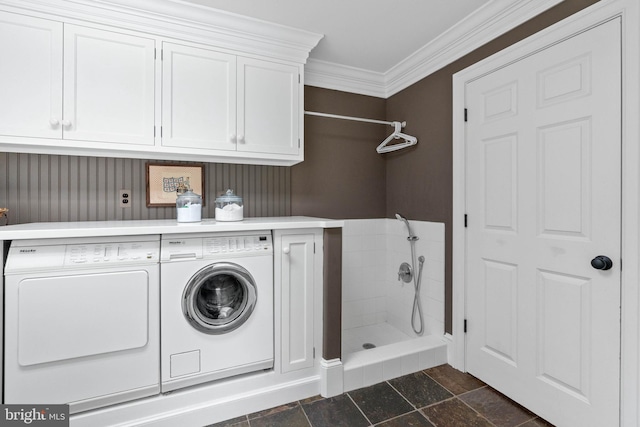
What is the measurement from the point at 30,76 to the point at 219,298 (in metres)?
1.61

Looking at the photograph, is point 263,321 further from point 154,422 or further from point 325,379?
point 154,422

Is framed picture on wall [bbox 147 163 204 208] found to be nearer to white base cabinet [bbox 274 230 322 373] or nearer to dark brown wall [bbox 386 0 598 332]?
white base cabinet [bbox 274 230 322 373]

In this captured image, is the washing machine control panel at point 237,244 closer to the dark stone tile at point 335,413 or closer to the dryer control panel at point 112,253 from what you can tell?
the dryer control panel at point 112,253

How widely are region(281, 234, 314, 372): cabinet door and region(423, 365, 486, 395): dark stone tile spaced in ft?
3.02

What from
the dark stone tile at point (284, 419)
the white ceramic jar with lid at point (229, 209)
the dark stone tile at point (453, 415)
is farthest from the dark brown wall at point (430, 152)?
the white ceramic jar with lid at point (229, 209)

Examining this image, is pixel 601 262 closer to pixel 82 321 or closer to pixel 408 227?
pixel 408 227

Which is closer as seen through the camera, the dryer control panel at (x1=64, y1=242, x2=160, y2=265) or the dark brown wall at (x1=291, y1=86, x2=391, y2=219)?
the dryer control panel at (x1=64, y1=242, x2=160, y2=265)

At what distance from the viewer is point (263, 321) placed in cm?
194

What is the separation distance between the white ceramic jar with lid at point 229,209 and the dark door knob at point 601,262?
1.98 metres

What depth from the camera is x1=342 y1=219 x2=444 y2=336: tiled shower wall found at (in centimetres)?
291

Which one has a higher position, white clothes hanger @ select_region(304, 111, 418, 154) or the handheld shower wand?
white clothes hanger @ select_region(304, 111, 418, 154)

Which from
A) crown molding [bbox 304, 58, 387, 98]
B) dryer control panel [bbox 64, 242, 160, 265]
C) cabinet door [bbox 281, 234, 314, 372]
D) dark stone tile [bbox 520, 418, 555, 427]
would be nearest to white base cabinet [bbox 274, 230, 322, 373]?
cabinet door [bbox 281, 234, 314, 372]

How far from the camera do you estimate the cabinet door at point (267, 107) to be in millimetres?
2215

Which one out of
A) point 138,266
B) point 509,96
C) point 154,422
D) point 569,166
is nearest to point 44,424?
point 154,422
